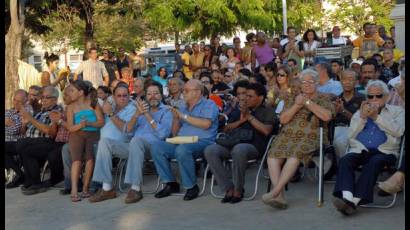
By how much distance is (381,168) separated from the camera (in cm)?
640

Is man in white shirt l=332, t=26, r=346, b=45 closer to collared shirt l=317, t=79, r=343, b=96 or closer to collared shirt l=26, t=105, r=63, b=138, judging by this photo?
collared shirt l=317, t=79, r=343, b=96

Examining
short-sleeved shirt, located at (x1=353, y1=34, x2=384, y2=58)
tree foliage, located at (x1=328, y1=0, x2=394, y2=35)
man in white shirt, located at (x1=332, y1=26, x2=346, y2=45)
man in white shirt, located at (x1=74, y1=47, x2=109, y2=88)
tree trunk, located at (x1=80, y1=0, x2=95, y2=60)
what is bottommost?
man in white shirt, located at (x1=74, y1=47, x2=109, y2=88)

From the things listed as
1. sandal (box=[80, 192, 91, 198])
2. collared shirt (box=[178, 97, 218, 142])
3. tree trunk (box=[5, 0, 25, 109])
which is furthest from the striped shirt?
collared shirt (box=[178, 97, 218, 142])

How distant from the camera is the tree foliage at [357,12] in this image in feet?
114

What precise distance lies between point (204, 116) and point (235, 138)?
51cm

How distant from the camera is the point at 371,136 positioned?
22.1ft

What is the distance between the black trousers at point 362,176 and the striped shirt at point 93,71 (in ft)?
26.4

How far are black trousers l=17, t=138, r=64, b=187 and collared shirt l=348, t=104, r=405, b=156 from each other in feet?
11.7

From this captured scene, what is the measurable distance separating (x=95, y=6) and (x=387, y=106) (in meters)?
17.9

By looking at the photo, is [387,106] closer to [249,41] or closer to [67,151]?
[67,151]

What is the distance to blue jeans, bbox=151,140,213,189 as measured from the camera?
7.50 m

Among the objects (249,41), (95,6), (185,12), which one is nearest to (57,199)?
(249,41)

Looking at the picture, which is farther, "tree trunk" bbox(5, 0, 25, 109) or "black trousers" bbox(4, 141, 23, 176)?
"tree trunk" bbox(5, 0, 25, 109)

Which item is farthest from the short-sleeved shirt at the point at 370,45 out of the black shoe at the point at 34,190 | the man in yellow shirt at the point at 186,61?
the black shoe at the point at 34,190
